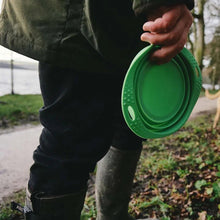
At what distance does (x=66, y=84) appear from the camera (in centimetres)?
95

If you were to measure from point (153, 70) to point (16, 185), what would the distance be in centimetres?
178

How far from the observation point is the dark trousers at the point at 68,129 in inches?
37.3

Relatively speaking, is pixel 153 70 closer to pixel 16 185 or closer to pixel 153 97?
pixel 153 97

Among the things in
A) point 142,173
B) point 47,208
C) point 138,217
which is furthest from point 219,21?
point 47,208

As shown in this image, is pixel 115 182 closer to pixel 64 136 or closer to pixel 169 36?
pixel 64 136

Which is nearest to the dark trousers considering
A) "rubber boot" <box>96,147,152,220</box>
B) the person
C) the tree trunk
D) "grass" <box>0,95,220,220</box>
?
the person

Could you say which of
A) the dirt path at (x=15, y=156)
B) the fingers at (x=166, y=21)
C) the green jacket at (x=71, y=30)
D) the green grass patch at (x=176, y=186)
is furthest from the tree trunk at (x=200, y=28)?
the fingers at (x=166, y=21)

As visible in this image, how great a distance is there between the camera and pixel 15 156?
2.87 meters

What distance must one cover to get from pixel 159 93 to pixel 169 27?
1.05 ft

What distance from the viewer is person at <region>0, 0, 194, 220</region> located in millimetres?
930

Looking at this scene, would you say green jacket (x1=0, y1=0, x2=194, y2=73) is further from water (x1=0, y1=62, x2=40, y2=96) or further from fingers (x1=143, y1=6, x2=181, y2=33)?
water (x1=0, y1=62, x2=40, y2=96)

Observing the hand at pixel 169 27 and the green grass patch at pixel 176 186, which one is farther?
the green grass patch at pixel 176 186

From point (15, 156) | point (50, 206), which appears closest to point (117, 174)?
point (50, 206)

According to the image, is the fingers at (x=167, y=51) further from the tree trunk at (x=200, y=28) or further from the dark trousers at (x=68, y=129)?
the tree trunk at (x=200, y=28)
